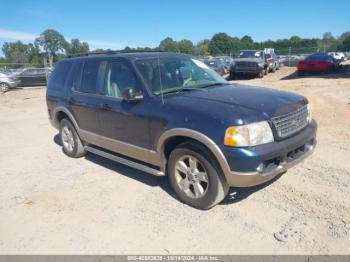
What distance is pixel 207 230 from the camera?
355 cm

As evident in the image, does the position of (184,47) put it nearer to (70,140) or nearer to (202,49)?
(202,49)

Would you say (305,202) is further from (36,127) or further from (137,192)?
(36,127)

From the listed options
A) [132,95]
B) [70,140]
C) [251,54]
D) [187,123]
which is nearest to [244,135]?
[187,123]

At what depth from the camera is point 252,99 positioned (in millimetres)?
3961

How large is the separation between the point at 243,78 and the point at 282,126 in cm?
1905

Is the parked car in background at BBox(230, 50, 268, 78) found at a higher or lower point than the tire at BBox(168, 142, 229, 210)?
higher

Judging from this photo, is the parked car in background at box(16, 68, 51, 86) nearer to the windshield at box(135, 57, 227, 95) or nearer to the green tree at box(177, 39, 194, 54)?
the windshield at box(135, 57, 227, 95)

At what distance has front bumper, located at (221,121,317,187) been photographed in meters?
3.40

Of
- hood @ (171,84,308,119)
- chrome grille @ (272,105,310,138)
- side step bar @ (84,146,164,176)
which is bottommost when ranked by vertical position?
side step bar @ (84,146,164,176)

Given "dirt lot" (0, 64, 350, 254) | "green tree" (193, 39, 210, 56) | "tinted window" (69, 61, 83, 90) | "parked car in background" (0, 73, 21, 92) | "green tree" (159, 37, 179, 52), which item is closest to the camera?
"dirt lot" (0, 64, 350, 254)

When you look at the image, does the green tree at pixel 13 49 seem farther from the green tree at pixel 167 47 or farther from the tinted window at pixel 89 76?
the tinted window at pixel 89 76

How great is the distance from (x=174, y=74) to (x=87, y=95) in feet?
5.09

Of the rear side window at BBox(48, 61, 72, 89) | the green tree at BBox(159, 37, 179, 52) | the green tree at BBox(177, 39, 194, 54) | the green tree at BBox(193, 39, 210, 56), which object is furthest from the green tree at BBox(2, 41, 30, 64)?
the rear side window at BBox(48, 61, 72, 89)

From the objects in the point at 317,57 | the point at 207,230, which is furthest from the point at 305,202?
the point at 317,57
